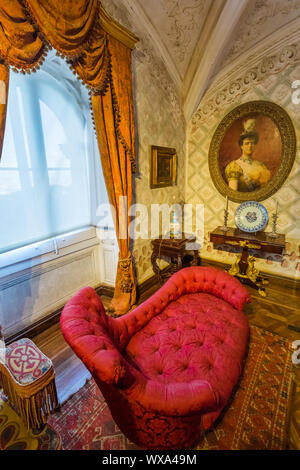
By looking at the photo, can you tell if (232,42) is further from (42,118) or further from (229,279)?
(229,279)

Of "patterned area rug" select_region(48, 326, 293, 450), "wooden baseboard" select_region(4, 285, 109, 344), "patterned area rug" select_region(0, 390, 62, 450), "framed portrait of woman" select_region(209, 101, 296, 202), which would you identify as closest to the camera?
"patterned area rug" select_region(0, 390, 62, 450)

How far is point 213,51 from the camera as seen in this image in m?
3.65

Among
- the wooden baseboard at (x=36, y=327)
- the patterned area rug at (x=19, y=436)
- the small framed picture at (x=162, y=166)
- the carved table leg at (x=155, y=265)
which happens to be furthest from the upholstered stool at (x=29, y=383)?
the small framed picture at (x=162, y=166)

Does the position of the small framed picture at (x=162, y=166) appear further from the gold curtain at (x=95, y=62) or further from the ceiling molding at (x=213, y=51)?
the ceiling molding at (x=213, y=51)

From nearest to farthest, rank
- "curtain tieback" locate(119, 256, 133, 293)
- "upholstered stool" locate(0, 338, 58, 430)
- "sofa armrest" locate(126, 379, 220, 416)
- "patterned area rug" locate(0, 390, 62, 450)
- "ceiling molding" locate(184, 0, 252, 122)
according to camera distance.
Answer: "patterned area rug" locate(0, 390, 62, 450), "sofa armrest" locate(126, 379, 220, 416), "upholstered stool" locate(0, 338, 58, 430), "ceiling molding" locate(184, 0, 252, 122), "curtain tieback" locate(119, 256, 133, 293)

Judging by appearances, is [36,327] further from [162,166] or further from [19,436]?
[162,166]

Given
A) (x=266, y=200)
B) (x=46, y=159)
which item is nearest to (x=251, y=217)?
(x=266, y=200)

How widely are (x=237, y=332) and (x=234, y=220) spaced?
275cm

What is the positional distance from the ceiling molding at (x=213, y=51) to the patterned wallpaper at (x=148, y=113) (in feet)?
0.87

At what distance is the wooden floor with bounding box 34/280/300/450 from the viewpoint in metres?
2.12

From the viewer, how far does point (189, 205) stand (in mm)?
5172

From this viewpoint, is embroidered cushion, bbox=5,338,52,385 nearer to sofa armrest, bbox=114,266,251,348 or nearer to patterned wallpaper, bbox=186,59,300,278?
sofa armrest, bbox=114,266,251,348

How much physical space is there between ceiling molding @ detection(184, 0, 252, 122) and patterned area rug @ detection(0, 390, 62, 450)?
187 inches

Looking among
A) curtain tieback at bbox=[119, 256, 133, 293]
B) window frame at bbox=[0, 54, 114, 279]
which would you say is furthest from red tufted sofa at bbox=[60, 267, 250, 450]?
window frame at bbox=[0, 54, 114, 279]
